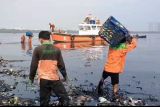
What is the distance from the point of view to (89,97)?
14.1 m

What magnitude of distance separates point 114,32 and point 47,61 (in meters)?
4.23

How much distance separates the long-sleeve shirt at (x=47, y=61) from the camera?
9719mm

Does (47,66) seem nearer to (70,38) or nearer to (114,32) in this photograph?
(114,32)

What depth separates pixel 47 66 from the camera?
987 cm

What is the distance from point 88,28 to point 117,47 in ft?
168

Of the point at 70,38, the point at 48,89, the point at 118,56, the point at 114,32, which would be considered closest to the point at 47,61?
the point at 48,89

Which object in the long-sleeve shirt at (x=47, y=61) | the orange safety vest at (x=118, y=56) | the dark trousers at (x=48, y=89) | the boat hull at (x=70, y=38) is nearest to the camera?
the long-sleeve shirt at (x=47, y=61)

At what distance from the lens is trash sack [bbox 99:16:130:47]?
13188mm

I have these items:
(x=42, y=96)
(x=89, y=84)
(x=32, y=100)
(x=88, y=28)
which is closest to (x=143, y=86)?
(x=89, y=84)

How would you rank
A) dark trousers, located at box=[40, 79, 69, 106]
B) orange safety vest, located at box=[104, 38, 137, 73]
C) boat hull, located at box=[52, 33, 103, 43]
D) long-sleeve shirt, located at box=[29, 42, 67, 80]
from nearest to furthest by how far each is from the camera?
long-sleeve shirt, located at box=[29, 42, 67, 80] < dark trousers, located at box=[40, 79, 69, 106] < orange safety vest, located at box=[104, 38, 137, 73] < boat hull, located at box=[52, 33, 103, 43]

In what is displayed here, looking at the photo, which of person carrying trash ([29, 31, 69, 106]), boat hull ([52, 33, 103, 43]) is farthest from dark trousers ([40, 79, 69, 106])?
boat hull ([52, 33, 103, 43])

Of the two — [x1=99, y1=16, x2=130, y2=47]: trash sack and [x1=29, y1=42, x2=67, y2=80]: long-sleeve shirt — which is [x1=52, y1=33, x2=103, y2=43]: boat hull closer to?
[x1=99, y1=16, x2=130, y2=47]: trash sack

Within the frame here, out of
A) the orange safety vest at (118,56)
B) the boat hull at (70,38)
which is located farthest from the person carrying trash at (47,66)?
the boat hull at (70,38)

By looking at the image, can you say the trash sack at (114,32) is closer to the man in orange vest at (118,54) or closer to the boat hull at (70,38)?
the man in orange vest at (118,54)
